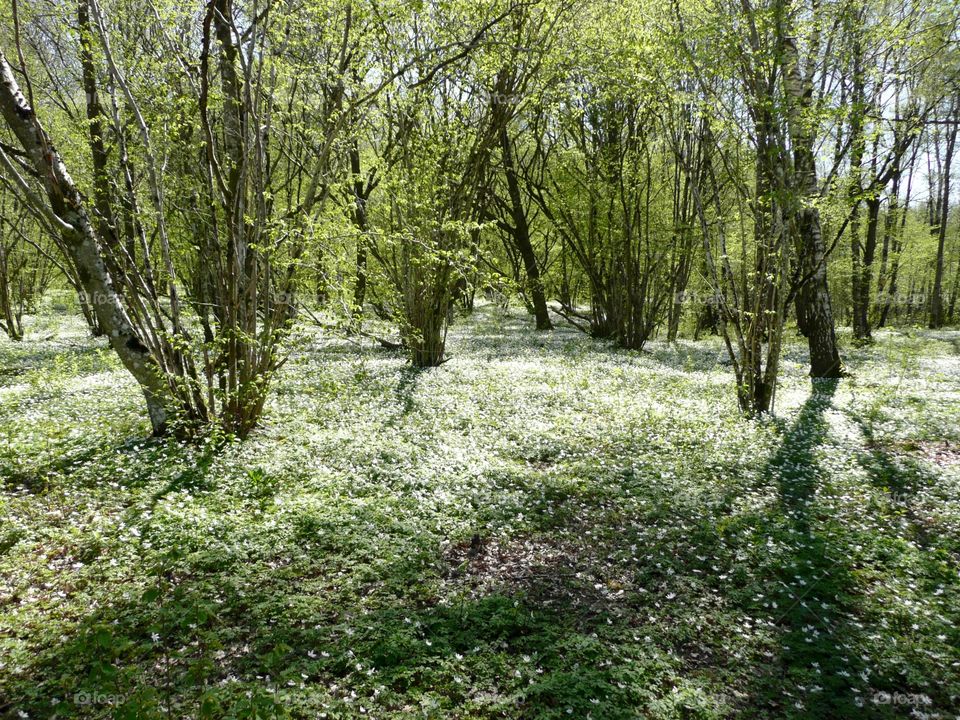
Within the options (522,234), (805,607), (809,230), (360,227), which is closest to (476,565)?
(805,607)

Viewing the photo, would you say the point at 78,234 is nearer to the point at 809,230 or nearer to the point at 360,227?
the point at 360,227

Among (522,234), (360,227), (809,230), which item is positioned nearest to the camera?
(809,230)

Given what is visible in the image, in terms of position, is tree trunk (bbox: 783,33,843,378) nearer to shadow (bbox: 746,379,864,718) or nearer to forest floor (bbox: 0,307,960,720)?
forest floor (bbox: 0,307,960,720)

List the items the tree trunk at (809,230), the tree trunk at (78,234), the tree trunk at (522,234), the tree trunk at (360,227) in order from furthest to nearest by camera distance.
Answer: the tree trunk at (522,234), the tree trunk at (360,227), the tree trunk at (809,230), the tree trunk at (78,234)

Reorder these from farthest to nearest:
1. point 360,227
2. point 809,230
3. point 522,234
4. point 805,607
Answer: point 522,234 < point 360,227 < point 809,230 < point 805,607

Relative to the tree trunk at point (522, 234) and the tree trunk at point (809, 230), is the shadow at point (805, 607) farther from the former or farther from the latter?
the tree trunk at point (522, 234)

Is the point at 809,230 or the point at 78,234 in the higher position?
the point at 809,230

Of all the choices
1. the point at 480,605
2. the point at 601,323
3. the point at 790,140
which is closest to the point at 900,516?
the point at 480,605

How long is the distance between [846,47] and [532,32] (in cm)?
807

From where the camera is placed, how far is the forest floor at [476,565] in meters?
4.48

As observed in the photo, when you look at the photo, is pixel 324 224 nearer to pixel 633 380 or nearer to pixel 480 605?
pixel 480 605

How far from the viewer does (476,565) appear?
643cm

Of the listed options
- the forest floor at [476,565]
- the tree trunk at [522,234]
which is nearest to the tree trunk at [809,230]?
the forest floor at [476,565]

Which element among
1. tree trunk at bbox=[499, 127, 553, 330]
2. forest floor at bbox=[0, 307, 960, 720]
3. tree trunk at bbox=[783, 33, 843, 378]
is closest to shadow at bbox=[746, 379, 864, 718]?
forest floor at bbox=[0, 307, 960, 720]
